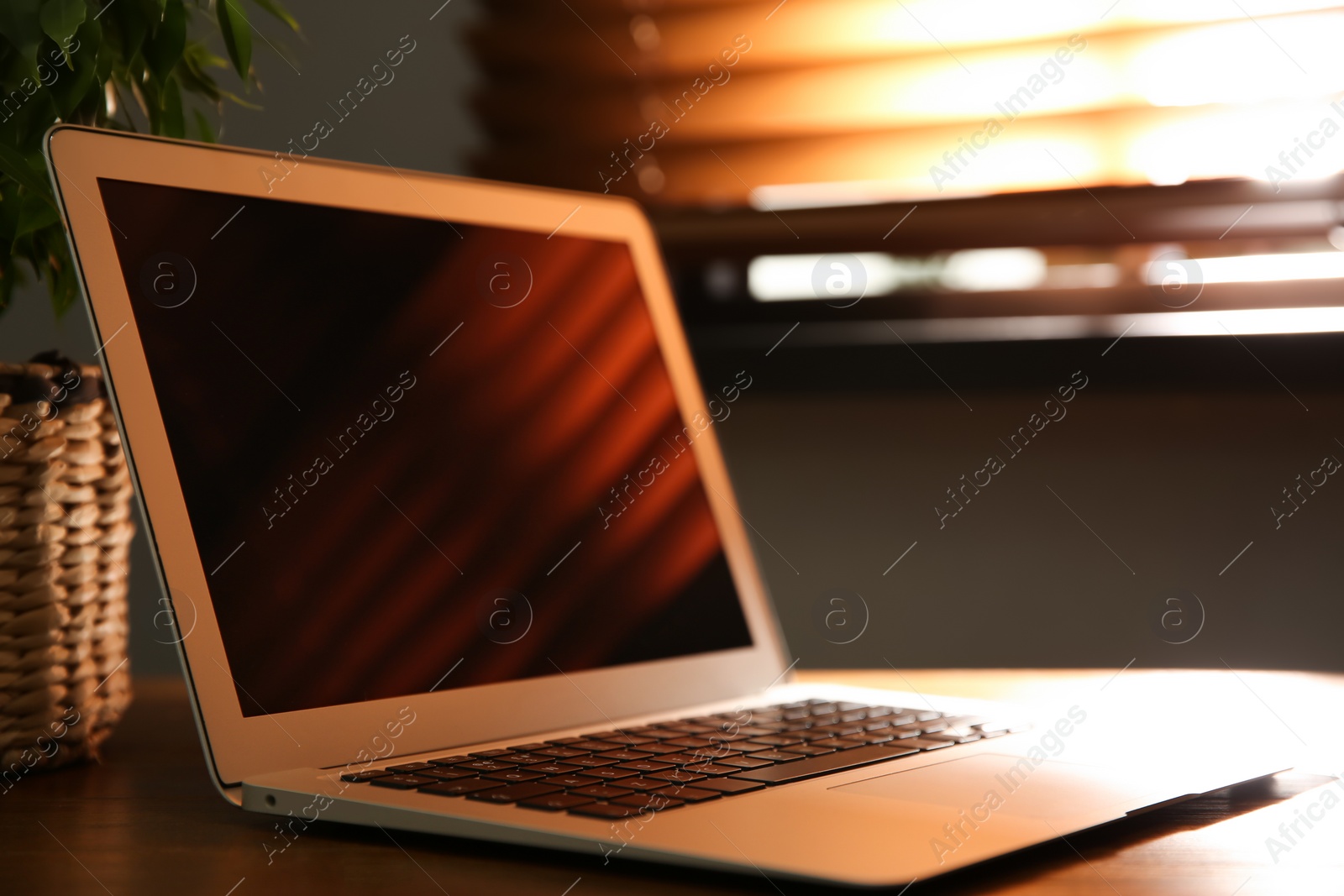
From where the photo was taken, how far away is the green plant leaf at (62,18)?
623mm

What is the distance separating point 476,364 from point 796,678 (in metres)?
0.48

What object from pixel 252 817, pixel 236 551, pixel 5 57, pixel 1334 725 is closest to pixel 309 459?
pixel 236 551

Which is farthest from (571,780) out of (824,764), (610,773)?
(824,764)

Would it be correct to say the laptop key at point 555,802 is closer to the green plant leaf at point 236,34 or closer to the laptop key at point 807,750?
the laptop key at point 807,750

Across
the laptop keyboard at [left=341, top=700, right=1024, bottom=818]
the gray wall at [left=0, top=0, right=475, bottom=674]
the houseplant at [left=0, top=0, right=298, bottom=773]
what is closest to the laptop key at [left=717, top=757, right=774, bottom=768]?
the laptop keyboard at [left=341, top=700, right=1024, bottom=818]

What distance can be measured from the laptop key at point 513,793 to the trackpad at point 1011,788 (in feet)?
0.42

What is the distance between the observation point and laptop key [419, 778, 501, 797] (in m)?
0.50

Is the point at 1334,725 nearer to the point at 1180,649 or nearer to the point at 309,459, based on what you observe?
the point at 1180,649

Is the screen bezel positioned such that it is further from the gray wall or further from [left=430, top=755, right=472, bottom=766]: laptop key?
the gray wall

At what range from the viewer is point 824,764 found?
559mm

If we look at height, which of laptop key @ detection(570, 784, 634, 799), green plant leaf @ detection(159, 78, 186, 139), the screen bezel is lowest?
laptop key @ detection(570, 784, 634, 799)

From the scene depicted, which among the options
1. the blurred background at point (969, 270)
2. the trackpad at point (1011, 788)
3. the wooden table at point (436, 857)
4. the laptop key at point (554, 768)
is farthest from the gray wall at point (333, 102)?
the trackpad at point (1011, 788)

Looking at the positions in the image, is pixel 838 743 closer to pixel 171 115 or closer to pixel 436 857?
pixel 436 857

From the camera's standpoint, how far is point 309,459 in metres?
0.65
